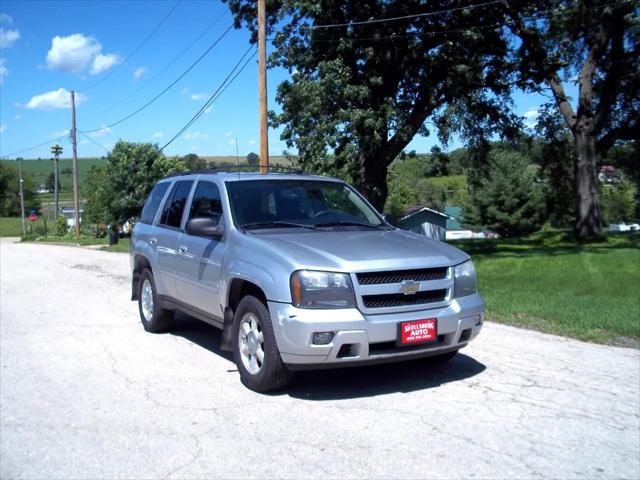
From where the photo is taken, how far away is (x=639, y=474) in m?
3.88

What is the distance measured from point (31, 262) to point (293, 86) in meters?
10.2


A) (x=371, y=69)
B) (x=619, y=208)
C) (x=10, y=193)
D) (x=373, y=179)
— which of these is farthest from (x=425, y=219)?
(x=10, y=193)

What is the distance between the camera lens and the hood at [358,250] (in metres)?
4.96

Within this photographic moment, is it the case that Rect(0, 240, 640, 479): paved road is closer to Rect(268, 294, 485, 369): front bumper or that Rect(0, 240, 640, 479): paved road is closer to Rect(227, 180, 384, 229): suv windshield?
Rect(268, 294, 485, 369): front bumper

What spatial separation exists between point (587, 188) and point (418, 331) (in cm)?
1900

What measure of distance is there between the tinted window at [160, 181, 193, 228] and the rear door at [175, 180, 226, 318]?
1.06 feet

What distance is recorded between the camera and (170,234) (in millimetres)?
7309

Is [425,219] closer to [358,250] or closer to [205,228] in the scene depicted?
[205,228]

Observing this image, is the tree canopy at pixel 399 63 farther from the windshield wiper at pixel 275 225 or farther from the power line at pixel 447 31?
the windshield wiper at pixel 275 225

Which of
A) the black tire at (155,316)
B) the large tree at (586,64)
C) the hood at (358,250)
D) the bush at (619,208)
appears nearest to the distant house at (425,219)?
the large tree at (586,64)

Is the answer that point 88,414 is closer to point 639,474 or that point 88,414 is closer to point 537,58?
point 639,474

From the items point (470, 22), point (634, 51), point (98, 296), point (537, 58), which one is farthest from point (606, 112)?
point (98, 296)

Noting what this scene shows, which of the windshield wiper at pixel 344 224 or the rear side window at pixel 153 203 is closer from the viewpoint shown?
the windshield wiper at pixel 344 224

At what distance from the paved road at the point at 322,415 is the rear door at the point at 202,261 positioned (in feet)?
2.16
